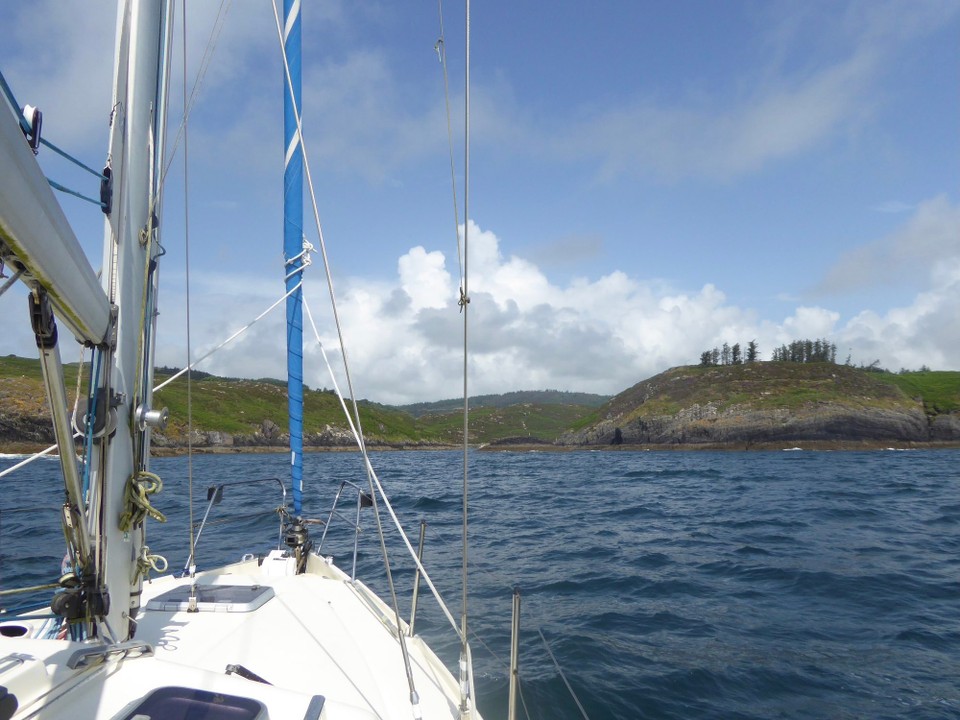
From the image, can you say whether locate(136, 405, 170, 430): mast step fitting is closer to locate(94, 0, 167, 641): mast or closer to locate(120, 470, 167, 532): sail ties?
locate(94, 0, 167, 641): mast

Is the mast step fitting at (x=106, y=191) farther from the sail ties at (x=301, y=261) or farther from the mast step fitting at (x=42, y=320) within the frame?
Answer: the sail ties at (x=301, y=261)

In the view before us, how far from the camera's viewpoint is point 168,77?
396 cm

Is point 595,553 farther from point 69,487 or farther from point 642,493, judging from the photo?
point 642,493

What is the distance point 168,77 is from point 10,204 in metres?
2.52

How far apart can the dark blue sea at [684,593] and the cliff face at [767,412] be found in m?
78.5

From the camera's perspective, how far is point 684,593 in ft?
29.0

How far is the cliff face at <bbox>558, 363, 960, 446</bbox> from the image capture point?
86875 mm

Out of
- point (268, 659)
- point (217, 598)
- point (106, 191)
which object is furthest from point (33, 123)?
point (217, 598)

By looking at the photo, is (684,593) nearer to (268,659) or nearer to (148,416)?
(268,659)

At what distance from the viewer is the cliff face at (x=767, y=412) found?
8688 centimetres

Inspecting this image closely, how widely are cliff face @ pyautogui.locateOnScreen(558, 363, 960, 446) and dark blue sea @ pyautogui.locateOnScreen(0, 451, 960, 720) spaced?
78.5 m

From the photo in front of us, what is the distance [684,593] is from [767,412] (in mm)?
94527

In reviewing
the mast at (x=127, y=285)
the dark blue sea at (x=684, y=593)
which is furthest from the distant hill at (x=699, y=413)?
the mast at (x=127, y=285)

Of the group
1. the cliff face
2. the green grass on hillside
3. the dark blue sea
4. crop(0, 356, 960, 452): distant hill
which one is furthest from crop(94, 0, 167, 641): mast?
the green grass on hillside
